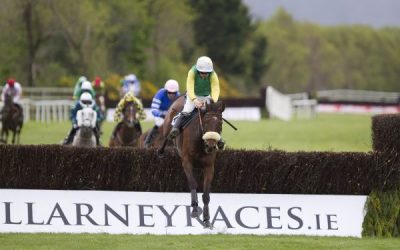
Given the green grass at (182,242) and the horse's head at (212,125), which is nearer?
the green grass at (182,242)

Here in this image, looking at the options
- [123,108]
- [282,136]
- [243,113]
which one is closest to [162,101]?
[123,108]

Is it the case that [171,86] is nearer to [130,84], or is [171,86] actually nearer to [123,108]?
[123,108]

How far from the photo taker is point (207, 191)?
13078 millimetres

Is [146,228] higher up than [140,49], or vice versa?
[140,49]

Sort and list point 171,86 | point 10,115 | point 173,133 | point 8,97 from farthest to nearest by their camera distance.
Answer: point 10,115 < point 8,97 < point 171,86 < point 173,133

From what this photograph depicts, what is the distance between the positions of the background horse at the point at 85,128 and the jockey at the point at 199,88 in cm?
707

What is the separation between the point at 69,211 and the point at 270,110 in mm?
40264

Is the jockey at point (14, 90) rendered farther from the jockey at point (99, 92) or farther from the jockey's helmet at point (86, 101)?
the jockey's helmet at point (86, 101)

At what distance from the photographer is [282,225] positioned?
1361cm

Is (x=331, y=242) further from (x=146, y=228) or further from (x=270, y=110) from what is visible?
(x=270, y=110)

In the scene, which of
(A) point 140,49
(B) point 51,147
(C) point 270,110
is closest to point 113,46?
(A) point 140,49

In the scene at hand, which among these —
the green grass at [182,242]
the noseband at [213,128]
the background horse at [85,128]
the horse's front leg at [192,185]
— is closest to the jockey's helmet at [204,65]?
the noseband at [213,128]

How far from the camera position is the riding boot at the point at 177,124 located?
13844 mm

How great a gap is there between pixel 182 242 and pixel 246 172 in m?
1.82
